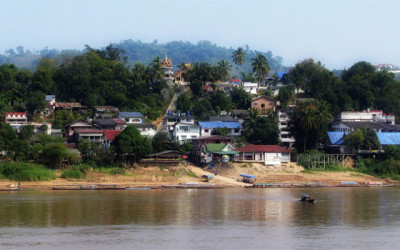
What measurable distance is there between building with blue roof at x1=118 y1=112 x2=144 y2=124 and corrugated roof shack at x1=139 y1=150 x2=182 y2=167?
14.8m

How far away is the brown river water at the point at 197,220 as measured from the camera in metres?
35.2

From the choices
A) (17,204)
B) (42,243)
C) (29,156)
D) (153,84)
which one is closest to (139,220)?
(42,243)

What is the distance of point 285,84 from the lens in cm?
9612

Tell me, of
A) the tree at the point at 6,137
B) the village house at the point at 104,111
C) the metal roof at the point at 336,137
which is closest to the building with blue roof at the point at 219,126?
the metal roof at the point at 336,137

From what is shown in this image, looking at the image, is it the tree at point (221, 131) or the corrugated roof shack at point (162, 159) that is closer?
the corrugated roof shack at point (162, 159)

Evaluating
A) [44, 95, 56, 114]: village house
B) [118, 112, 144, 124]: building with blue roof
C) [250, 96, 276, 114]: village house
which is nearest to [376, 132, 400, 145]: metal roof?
[250, 96, 276, 114]: village house

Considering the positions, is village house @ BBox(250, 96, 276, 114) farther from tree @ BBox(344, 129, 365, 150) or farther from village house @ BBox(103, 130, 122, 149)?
village house @ BBox(103, 130, 122, 149)

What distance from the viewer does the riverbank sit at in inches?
2350

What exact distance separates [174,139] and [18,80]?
2743 cm

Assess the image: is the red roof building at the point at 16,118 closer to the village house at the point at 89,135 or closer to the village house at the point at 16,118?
the village house at the point at 16,118

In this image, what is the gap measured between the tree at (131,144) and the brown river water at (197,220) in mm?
5823

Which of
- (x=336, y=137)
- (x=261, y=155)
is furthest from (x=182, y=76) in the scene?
(x=261, y=155)

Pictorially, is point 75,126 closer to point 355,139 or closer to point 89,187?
point 89,187

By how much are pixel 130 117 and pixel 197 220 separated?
124 feet
